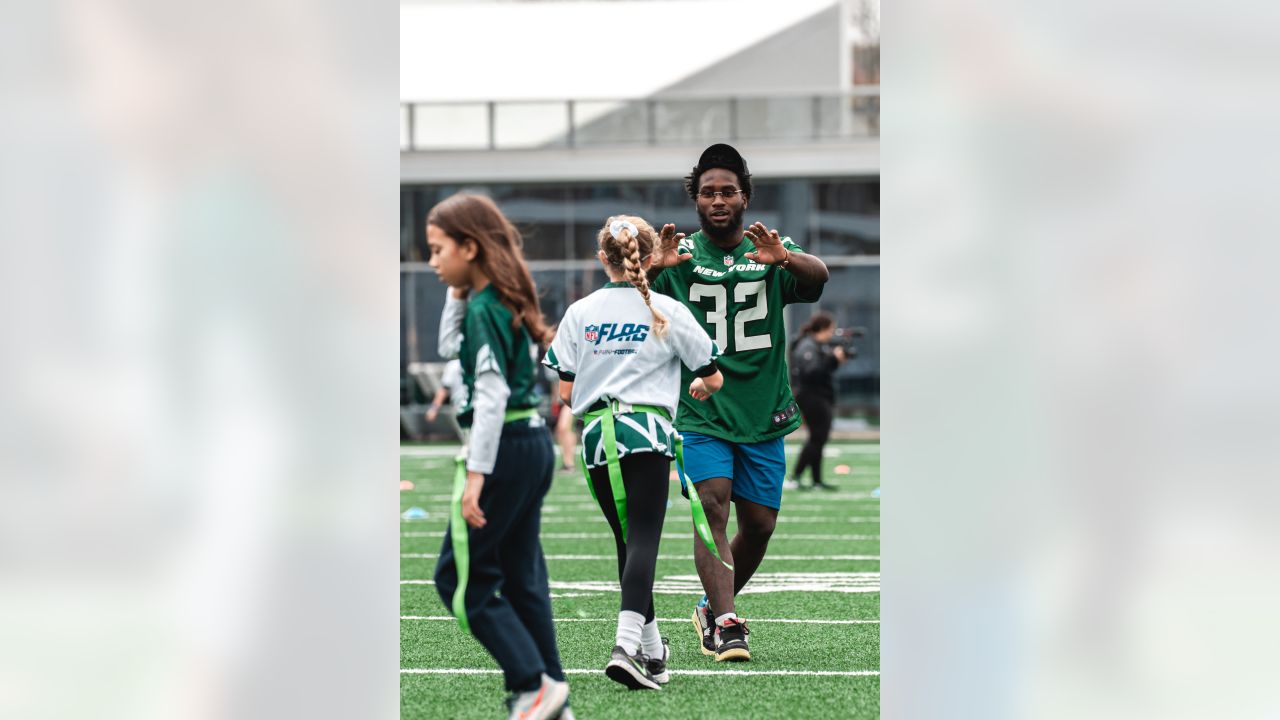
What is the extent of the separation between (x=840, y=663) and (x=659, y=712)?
1.27m

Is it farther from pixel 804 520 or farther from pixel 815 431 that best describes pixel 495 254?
pixel 815 431

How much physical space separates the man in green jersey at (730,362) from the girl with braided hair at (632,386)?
2.14ft

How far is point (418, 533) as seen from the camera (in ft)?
42.9

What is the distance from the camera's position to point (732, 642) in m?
6.66

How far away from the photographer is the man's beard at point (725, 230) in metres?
6.75

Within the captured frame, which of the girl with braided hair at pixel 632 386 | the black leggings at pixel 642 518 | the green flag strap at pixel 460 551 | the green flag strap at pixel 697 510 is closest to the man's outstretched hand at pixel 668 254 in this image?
the girl with braided hair at pixel 632 386

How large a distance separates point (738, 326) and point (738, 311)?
6 centimetres

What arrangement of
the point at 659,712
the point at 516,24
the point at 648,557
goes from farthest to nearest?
the point at 516,24 → the point at 648,557 → the point at 659,712

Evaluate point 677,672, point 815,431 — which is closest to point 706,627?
point 677,672

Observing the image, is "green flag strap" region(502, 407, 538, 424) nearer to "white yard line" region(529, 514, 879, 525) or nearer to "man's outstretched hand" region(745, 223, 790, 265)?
"man's outstretched hand" region(745, 223, 790, 265)

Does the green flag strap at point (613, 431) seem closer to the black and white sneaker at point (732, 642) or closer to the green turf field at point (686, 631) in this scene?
the green turf field at point (686, 631)
